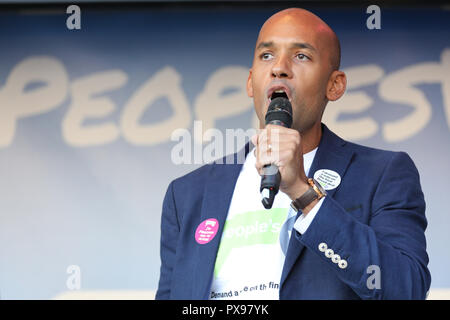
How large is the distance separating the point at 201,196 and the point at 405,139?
1938mm

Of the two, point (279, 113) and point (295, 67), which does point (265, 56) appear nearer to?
point (295, 67)

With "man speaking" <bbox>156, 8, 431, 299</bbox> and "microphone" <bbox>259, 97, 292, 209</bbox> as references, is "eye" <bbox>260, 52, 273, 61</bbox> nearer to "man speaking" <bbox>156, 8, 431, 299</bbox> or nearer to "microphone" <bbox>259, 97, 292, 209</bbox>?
"man speaking" <bbox>156, 8, 431, 299</bbox>

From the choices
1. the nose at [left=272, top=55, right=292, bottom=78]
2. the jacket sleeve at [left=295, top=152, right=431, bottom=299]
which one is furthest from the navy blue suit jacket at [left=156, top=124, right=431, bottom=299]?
the nose at [left=272, top=55, right=292, bottom=78]

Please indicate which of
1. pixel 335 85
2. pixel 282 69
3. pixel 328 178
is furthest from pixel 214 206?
pixel 335 85

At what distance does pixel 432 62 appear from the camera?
12.3 feet

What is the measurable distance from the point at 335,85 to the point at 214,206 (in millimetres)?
557

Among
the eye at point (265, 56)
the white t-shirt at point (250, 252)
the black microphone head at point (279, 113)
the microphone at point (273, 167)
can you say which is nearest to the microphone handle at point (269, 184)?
the microphone at point (273, 167)

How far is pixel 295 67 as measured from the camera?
6.59 feet

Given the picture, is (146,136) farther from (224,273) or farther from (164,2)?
(224,273)

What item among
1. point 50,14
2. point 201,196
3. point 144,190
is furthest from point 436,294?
point 50,14

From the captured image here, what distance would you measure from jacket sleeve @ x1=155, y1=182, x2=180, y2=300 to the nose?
21.3 inches

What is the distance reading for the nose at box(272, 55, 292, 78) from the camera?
195 cm

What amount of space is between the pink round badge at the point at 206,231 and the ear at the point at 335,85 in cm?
55

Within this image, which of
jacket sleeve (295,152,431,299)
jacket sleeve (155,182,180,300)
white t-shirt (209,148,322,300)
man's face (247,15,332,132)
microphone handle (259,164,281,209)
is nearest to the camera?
microphone handle (259,164,281,209)
